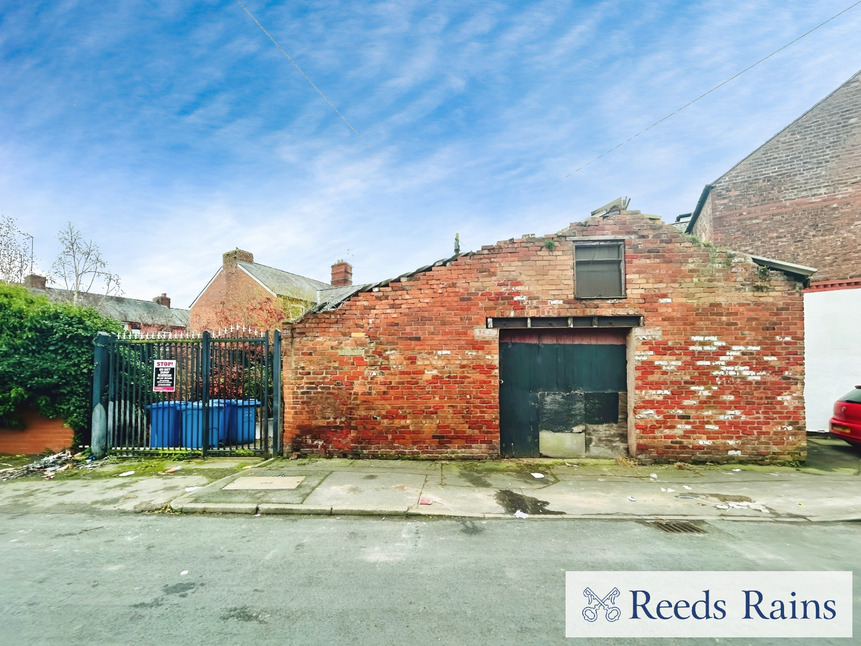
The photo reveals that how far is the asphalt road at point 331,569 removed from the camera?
3.02m

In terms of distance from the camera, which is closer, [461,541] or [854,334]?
[461,541]

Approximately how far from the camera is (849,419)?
7.88m

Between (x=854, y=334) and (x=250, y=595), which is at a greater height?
(x=854, y=334)

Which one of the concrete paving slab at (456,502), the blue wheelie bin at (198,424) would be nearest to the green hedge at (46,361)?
the blue wheelie bin at (198,424)

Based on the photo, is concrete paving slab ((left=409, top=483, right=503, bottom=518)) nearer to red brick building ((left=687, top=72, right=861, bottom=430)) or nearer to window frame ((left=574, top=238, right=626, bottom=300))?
window frame ((left=574, top=238, right=626, bottom=300))

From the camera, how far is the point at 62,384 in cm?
819

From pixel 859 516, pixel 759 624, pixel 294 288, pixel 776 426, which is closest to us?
pixel 759 624

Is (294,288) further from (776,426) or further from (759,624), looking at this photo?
(759,624)

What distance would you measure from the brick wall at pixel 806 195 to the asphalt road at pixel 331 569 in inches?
451

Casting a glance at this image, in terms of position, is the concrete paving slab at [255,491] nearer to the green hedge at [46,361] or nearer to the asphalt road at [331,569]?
the asphalt road at [331,569]

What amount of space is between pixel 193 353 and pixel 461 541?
671 centimetres

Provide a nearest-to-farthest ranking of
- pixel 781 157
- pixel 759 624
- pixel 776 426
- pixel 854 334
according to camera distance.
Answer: pixel 759 624, pixel 776 426, pixel 854 334, pixel 781 157

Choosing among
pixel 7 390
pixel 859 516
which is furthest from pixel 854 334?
pixel 7 390

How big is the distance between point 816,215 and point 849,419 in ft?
26.6
